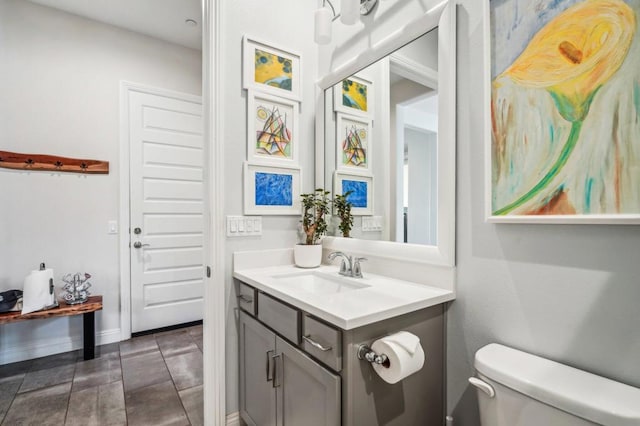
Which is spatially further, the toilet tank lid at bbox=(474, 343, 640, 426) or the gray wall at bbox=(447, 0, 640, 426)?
the gray wall at bbox=(447, 0, 640, 426)

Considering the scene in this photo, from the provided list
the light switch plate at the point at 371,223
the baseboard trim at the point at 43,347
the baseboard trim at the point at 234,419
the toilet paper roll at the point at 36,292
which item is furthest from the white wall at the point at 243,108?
the baseboard trim at the point at 43,347

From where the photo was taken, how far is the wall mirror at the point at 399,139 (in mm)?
1222

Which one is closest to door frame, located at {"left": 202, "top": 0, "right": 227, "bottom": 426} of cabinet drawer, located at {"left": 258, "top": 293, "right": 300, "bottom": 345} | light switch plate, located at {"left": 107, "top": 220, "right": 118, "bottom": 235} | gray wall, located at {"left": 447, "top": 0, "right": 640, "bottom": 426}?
cabinet drawer, located at {"left": 258, "top": 293, "right": 300, "bottom": 345}

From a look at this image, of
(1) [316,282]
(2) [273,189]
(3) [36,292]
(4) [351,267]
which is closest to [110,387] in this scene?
(3) [36,292]

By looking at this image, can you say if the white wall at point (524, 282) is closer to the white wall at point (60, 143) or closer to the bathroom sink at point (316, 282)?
the bathroom sink at point (316, 282)

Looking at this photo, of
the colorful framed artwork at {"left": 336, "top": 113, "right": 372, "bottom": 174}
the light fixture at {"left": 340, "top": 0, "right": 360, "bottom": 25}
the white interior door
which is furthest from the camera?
the white interior door

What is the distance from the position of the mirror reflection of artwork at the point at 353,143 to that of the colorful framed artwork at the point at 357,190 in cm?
6

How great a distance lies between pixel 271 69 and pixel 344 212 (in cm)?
95

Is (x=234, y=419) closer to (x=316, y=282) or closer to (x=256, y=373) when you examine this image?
(x=256, y=373)

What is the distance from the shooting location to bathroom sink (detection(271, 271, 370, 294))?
4.96 feet

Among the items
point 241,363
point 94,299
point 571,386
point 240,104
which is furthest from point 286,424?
point 94,299

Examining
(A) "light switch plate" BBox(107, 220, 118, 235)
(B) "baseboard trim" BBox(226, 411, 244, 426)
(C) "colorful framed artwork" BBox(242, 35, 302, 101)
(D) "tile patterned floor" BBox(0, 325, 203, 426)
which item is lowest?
(D) "tile patterned floor" BBox(0, 325, 203, 426)

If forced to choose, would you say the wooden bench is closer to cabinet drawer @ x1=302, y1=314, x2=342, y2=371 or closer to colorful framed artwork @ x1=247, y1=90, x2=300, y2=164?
colorful framed artwork @ x1=247, y1=90, x2=300, y2=164

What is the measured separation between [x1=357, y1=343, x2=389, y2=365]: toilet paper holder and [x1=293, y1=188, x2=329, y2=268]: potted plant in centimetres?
83
